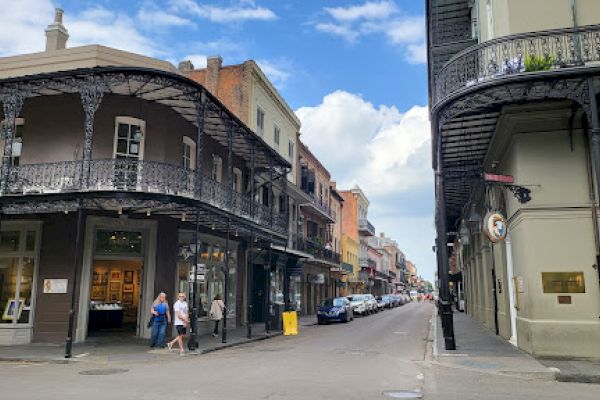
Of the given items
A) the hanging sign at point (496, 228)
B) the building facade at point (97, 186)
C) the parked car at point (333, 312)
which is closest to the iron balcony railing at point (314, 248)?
the parked car at point (333, 312)

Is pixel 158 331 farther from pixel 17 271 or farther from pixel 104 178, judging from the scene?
pixel 17 271

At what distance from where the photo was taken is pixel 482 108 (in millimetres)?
13109

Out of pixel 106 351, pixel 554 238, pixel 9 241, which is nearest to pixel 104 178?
pixel 9 241

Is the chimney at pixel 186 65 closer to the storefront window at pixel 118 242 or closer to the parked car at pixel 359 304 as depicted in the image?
the storefront window at pixel 118 242

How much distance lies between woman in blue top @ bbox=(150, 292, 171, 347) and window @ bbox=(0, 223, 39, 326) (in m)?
4.28

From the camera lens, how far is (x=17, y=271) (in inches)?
672

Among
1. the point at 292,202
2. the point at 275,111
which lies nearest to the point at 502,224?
the point at 275,111

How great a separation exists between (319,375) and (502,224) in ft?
21.4

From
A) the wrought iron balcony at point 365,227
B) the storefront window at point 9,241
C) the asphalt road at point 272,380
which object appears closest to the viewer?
the asphalt road at point 272,380

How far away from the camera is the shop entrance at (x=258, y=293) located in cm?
2762

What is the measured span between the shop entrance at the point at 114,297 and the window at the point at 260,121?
30.3 ft

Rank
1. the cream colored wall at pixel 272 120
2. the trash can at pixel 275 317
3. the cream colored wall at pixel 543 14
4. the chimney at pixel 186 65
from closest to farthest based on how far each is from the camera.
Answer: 1. the cream colored wall at pixel 543 14
2. the trash can at pixel 275 317
3. the cream colored wall at pixel 272 120
4. the chimney at pixel 186 65

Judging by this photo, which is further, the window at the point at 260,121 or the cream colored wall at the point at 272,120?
the window at the point at 260,121

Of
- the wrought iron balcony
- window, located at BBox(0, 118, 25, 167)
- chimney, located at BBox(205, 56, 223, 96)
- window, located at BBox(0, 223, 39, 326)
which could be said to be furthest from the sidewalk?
the wrought iron balcony
